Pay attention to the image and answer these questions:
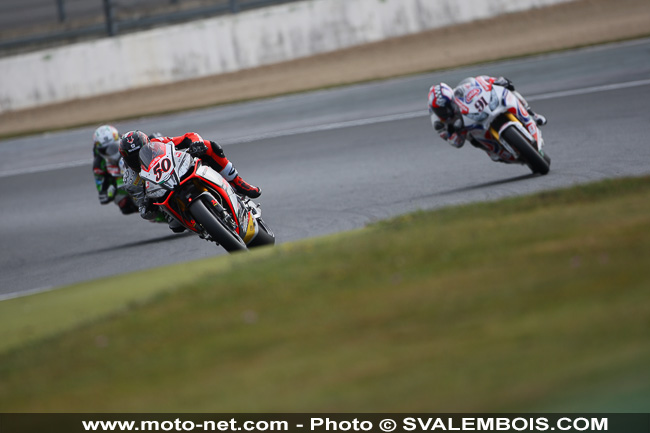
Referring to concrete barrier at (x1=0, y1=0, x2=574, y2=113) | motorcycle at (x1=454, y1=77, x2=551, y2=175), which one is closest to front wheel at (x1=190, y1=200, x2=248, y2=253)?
motorcycle at (x1=454, y1=77, x2=551, y2=175)

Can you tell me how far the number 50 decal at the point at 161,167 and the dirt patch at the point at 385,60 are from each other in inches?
452

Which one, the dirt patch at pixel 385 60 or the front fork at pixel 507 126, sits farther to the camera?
the dirt patch at pixel 385 60

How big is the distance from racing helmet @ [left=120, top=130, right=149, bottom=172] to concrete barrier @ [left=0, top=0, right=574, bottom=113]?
43.5 feet

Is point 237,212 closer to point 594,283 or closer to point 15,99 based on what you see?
point 594,283

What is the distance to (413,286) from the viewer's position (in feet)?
18.2

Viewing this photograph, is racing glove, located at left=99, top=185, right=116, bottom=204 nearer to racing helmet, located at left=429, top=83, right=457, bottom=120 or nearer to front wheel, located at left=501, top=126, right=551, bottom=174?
racing helmet, located at left=429, top=83, right=457, bottom=120

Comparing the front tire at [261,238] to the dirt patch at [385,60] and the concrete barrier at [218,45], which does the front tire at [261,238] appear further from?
the concrete barrier at [218,45]

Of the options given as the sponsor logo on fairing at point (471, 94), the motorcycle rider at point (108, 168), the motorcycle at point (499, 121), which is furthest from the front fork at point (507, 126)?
the motorcycle rider at point (108, 168)

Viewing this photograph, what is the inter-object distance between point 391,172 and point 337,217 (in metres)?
1.96

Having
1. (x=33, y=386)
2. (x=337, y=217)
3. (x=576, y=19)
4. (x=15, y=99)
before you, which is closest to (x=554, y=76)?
(x=576, y=19)

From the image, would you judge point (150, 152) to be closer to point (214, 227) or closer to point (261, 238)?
point (214, 227)

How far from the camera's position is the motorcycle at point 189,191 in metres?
8.59

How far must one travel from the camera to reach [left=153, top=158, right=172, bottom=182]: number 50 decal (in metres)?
8.70
